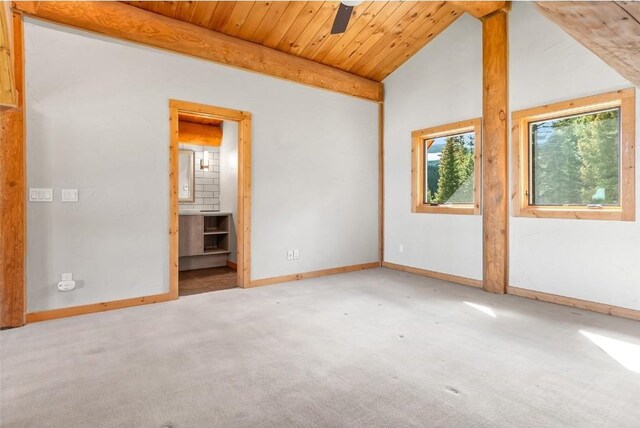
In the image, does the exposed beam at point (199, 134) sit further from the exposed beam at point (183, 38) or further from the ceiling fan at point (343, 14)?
the ceiling fan at point (343, 14)

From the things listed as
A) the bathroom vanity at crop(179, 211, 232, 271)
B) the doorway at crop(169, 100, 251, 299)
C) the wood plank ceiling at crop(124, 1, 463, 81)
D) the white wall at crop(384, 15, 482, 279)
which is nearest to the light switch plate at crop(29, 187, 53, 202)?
the doorway at crop(169, 100, 251, 299)

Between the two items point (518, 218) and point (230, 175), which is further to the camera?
point (230, 175)

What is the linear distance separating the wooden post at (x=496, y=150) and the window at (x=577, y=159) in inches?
6.0

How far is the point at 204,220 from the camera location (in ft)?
20.3

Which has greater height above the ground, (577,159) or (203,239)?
(577,159)

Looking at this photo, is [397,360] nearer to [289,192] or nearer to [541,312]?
[541,312]

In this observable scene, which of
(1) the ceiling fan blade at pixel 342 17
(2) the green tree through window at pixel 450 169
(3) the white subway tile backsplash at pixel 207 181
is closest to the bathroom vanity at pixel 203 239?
(3) the white subway tile backsplash at pixel 207 181

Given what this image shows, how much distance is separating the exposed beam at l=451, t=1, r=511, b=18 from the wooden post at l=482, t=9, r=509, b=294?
0.21 feet

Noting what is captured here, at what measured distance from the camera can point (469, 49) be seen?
15.1ft

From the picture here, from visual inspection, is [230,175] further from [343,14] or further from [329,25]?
[343,14]

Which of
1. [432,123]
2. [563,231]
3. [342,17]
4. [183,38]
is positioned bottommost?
[563,231]

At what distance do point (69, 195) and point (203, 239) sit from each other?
105 inches

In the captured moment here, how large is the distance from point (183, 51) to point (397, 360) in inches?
154

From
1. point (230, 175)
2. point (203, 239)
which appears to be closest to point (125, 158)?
point (203, 239)
